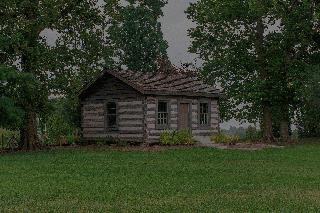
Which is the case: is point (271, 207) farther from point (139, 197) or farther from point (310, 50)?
point (310, 50)

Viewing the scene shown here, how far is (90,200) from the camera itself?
1255cm

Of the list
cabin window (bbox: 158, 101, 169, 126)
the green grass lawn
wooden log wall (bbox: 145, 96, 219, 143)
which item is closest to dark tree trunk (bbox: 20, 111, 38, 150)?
wooden log wall (bbox: 145, 96, 219, 143)

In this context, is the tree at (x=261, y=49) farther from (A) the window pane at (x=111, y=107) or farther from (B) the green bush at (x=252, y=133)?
(A) the window pane at (x=111, y=107)

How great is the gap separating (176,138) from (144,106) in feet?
9.11

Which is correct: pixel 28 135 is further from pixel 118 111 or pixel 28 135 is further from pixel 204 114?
pixel 204 114

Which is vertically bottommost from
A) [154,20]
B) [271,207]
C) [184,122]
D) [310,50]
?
[271,207]

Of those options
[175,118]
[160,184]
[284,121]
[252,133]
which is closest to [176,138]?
[175,118]

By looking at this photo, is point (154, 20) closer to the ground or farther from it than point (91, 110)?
farther from it

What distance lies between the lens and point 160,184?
15.5 metres

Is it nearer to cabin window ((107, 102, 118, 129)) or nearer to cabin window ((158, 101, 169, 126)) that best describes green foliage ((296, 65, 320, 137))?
cabin window ((158, 101, 169, 126))

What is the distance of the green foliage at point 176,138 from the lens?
33.6 metres

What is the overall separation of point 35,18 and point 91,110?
330 inches

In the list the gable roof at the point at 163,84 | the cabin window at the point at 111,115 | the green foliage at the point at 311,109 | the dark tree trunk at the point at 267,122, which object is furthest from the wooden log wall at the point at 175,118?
the green foliage at the point at 311,109

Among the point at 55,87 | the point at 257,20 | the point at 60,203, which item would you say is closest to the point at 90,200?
the point at 60,203
